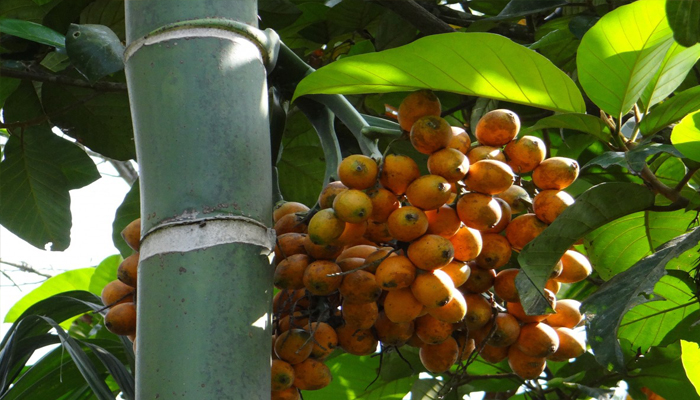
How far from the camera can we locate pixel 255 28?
0.94m

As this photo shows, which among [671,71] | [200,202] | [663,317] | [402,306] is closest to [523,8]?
[671,71]

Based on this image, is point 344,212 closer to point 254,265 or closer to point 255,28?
point 254,265

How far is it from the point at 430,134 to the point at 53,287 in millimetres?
2086

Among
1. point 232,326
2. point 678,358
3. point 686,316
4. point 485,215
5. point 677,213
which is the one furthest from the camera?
point 678,358

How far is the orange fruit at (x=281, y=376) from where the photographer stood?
0.91 metres

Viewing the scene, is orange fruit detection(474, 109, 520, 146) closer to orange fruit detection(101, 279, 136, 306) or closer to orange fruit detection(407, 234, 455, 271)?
orange fruit detection(407, 234, 455, 271)

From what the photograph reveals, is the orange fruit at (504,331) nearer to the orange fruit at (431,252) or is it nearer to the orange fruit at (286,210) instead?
the orange fruit at (431,252)

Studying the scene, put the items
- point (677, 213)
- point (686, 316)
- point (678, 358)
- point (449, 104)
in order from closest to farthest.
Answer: point (677, 213) → point (686, 316) → point (678, 358) → point (449, 104)

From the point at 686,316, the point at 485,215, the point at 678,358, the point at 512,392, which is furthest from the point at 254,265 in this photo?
the point at 512,392

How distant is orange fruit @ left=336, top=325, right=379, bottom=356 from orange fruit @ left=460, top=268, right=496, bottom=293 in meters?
0.13

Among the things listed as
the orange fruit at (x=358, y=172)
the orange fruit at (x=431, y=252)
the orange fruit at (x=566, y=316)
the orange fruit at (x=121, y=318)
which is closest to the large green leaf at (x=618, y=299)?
the orange fruit at (x=566, y=316)

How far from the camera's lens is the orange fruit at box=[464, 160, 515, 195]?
91 cm

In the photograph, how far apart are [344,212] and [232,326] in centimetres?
18

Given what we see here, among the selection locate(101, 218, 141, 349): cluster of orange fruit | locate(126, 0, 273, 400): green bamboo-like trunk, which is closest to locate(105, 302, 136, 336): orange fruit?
locate(101, 218, 141, 349): cluster of orange fruit
